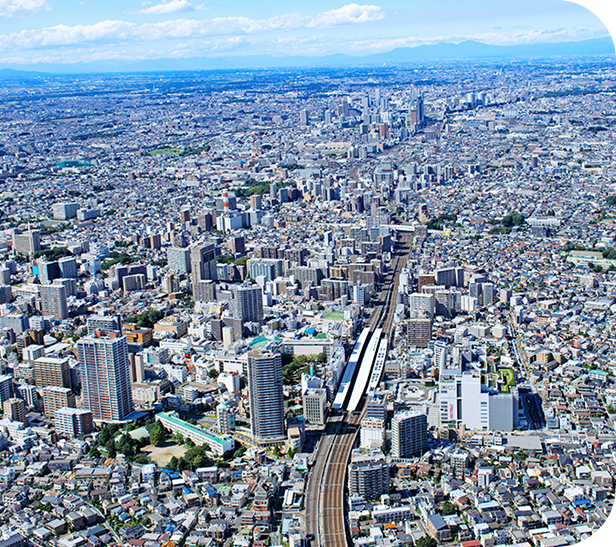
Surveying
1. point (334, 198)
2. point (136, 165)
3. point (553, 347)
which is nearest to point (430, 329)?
point (553, 347)

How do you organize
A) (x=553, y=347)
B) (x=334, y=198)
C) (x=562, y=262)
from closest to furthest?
(x=553, y=347) → (x=562, y=262) → (x=334, y=198)

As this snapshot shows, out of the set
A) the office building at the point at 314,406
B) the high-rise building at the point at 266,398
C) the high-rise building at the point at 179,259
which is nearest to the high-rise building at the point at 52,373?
the high-rise building at the point at 266,398

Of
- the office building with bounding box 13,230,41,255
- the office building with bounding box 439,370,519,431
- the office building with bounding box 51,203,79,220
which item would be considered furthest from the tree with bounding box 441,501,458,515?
the office building with bounding box 51,203,79,220

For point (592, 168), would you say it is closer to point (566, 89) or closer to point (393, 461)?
point (393, 461)

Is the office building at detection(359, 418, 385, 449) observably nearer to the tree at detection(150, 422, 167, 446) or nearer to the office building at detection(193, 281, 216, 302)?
the tree at detection(150, 422, 167, 446)

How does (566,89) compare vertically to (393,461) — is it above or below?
above

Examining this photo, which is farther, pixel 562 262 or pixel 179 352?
pixel 562 262

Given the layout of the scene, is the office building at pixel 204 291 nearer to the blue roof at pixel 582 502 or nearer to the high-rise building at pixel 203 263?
the high-rise building at pixel 203 263
